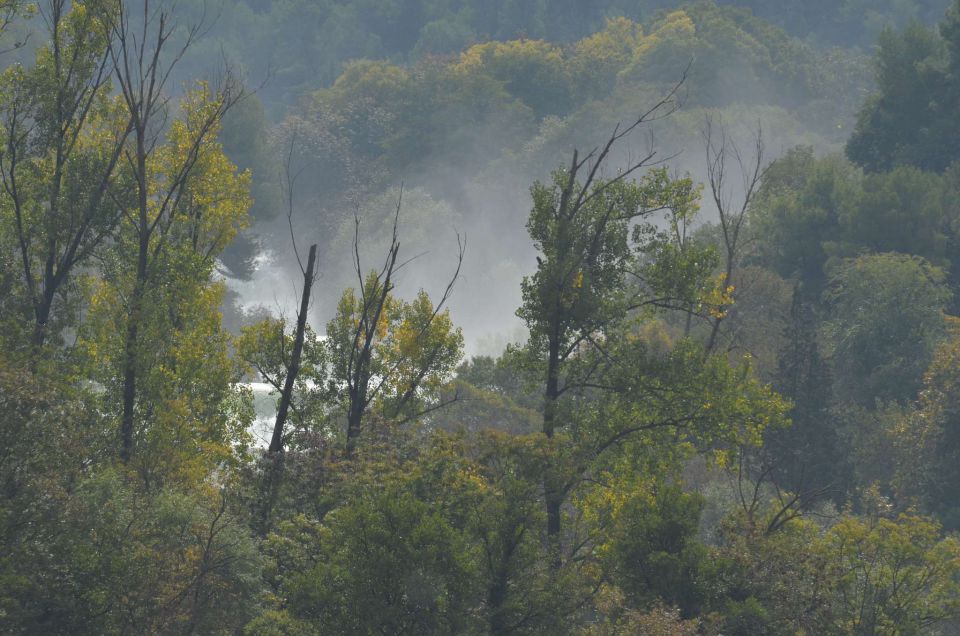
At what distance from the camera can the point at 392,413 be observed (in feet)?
132

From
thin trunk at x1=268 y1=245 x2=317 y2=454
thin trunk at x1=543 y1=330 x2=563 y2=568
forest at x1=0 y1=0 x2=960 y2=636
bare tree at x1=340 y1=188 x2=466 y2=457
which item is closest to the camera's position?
forest at x1=0 y1=0 x2=960 y2=636

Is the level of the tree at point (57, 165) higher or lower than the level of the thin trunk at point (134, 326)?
higher

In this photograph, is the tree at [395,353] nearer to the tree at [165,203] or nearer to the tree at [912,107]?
the tree at [165,203]

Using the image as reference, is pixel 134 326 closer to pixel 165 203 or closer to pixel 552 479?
pixel 165 203

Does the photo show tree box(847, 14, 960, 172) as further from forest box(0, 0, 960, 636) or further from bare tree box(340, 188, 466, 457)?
bare tree box(340, 188, 466, 457)

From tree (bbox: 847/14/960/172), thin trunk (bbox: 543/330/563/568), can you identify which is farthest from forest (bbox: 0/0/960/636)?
tree (bbox: 847/14/960/172)

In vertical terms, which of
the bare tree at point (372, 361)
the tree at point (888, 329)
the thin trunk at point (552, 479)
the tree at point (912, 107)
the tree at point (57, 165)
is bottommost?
the thin trunk at point (552, 479)

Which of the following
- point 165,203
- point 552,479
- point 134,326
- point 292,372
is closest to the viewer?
point 552,479

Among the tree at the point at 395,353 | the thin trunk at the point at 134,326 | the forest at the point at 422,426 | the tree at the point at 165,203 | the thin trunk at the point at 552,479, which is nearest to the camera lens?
the forest at the point at 422,426

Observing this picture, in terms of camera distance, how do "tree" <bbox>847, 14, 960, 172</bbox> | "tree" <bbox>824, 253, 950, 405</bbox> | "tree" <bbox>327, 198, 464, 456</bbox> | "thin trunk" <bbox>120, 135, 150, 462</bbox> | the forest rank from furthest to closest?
1. "tree" <bbox>847, 14, 960, 172</bbox>
2. "tree" <bbox>824, 253, 950, 405</bbox>
3. "tree" <bbox>327, 198, 464, 456</bbox>
4. "thin trunk" <bbox>120, 135, 150, 462</bbox>
5. the forest

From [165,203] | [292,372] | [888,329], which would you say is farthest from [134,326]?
[888,329]

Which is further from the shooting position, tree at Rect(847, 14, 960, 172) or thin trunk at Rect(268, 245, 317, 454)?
tree at Rect(847, 14, 960, 172)

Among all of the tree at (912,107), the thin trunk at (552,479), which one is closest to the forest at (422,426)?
the thin trunk at (552,479)

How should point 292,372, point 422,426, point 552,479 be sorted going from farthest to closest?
point 422,426 < point 292,372 < point 552,479
